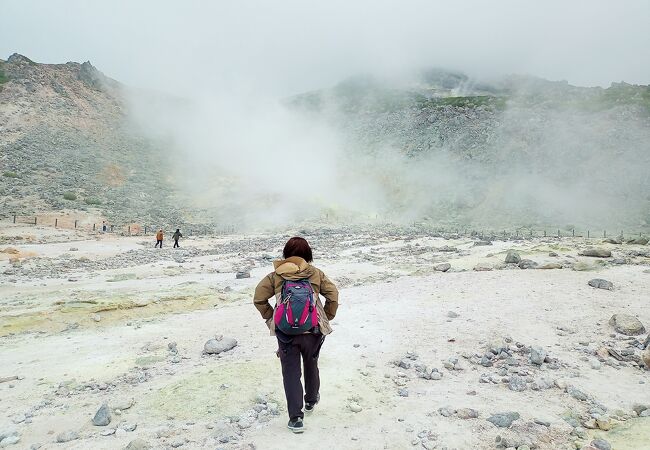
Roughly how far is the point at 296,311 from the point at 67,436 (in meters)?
3.66

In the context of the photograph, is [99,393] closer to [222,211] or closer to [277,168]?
[222,211]

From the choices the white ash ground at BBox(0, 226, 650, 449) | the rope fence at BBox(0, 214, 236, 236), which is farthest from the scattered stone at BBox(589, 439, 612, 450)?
the rope fence at BBox(0, 214, 236, 236)

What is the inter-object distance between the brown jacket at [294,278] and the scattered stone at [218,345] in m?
4.37

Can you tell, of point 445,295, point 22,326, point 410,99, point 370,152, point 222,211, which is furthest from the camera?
point 410,99

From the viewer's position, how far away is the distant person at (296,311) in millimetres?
4859

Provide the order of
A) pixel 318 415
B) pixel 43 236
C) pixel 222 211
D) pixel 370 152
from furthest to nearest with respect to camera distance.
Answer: pixel 370 152, pixel 222 211, pixel 43 236, pixel 318 415

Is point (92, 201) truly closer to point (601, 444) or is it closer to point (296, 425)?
point (296, 425)

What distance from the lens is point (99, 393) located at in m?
7.18

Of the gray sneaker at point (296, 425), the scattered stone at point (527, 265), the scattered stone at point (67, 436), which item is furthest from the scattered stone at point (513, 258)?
the scattered stone at point (67, 436)

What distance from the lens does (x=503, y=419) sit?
18.2ft

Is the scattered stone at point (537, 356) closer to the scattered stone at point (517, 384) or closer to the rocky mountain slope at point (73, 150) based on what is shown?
the scattered stone at point (517, 384)

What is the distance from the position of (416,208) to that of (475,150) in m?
19.7

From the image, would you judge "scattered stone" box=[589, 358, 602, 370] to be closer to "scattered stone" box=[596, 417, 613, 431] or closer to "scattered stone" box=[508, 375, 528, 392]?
"scattered stone" box=[508, 375, 528, 392]

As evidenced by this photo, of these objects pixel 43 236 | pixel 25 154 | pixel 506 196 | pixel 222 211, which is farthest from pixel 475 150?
pixel 25 154
